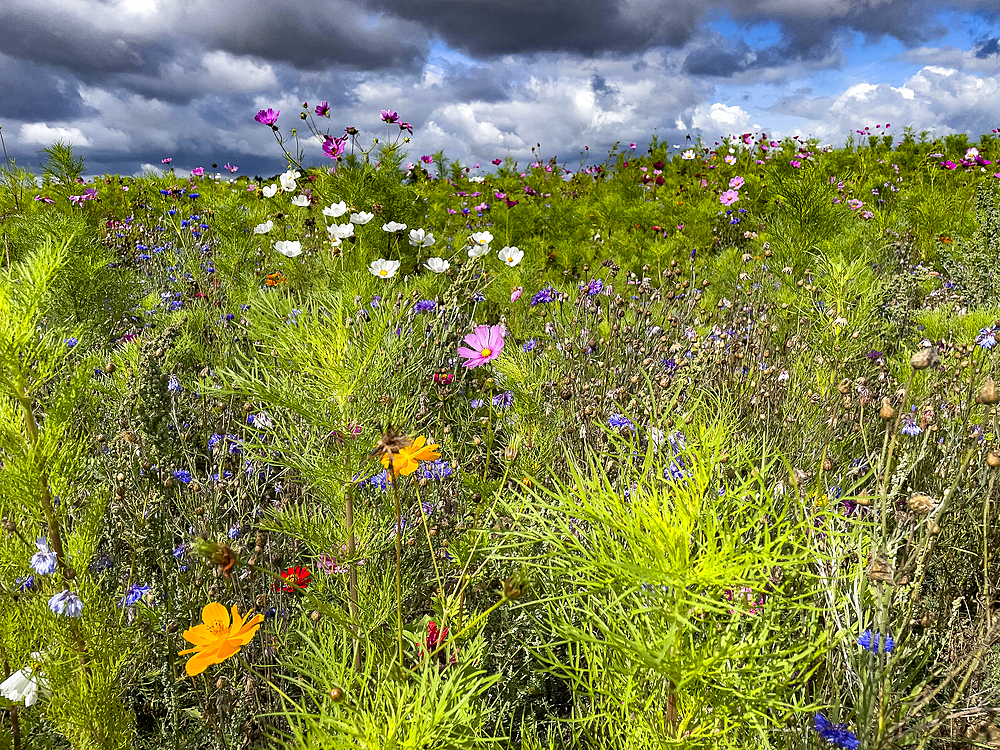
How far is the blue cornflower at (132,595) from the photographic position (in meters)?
1.28

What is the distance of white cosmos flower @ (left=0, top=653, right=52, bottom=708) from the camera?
93 centimetres

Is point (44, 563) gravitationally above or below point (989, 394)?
below

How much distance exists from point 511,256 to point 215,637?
268 cm

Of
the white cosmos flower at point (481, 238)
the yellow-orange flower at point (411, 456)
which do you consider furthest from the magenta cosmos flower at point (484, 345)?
the white cosmos flower at point (481, 238)

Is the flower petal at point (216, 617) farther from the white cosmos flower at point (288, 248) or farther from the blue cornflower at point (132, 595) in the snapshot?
the white cosmos flower at point (288, 248)

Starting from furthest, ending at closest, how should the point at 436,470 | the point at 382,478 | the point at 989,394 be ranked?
1. the point at 436,470
2. the point at 382,478
3. the point at 989,394

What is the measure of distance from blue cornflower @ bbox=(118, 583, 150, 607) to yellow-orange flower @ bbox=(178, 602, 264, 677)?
1.44ft

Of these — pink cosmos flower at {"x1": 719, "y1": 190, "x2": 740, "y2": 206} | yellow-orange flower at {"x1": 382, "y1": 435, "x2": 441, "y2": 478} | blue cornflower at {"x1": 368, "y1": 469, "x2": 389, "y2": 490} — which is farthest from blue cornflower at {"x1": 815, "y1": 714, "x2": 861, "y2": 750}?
pink cosmos flower at {"x1": 719, "y1": 190, "x2": 740, "y2": 206}

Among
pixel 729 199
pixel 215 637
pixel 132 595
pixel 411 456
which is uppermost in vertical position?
pixel 729 199

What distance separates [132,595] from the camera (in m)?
1.29

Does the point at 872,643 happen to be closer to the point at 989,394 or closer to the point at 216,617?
the point at 989,394

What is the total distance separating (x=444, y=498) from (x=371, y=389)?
29.6 inches

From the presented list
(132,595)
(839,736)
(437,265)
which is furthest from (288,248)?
(839,736)

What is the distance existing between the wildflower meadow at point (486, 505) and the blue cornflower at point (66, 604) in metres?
0.04
